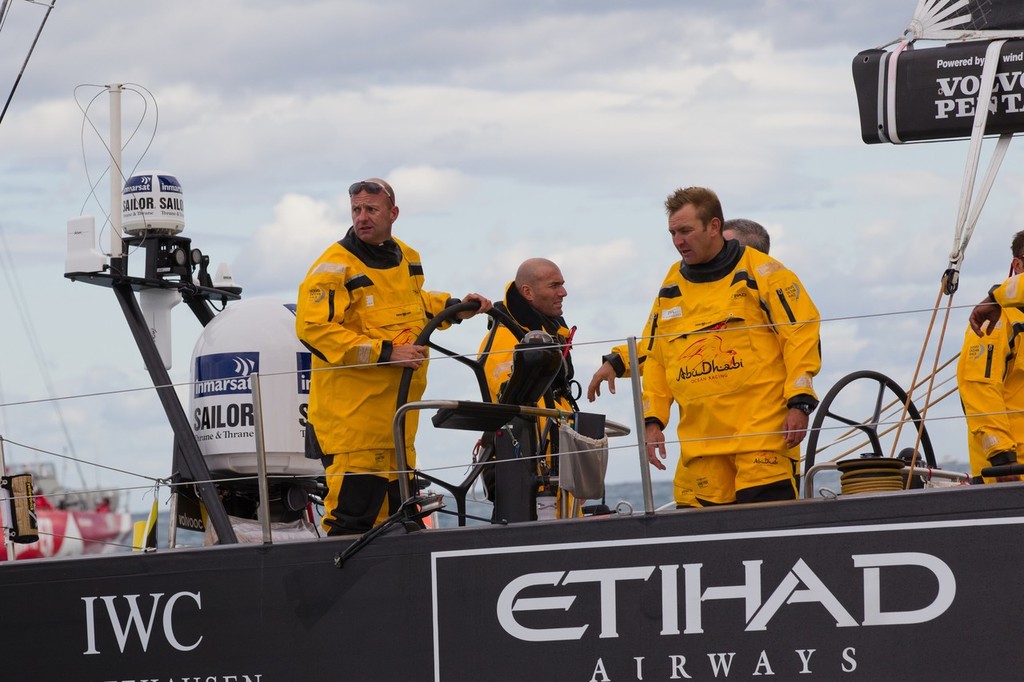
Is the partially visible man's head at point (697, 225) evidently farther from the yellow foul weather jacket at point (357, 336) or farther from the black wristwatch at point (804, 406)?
the yellow foul weather jacket at point (357, 336)

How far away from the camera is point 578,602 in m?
4.63

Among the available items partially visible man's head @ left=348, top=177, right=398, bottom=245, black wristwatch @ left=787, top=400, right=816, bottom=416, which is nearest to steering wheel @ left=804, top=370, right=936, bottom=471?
black wristwatch @ left=787, top=400, right=816, bottom=416

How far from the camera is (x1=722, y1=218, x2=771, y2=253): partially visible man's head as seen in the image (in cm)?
554

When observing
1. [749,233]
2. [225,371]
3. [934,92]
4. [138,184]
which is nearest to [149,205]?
[138,184]

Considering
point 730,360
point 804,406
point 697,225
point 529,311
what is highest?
point 697,225

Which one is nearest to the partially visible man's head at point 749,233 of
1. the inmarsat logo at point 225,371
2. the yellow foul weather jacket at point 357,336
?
the yellow foul weather jacket at point 357,336

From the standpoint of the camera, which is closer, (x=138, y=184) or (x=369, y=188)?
(x=369, y=188)

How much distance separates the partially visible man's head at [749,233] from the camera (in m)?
5.54

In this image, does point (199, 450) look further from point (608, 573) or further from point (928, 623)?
point (928, 623)

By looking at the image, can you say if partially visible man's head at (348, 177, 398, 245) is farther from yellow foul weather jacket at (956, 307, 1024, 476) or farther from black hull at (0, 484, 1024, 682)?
Answer: yellow foul weather jacket at (956, 307, 1024, 476)

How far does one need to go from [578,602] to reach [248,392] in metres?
1.86

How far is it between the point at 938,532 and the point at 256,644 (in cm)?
240

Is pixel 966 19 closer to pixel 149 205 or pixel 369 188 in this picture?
pixel 369 188

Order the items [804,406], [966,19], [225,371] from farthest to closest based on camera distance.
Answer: [225,371], [966,19], [804,406]
